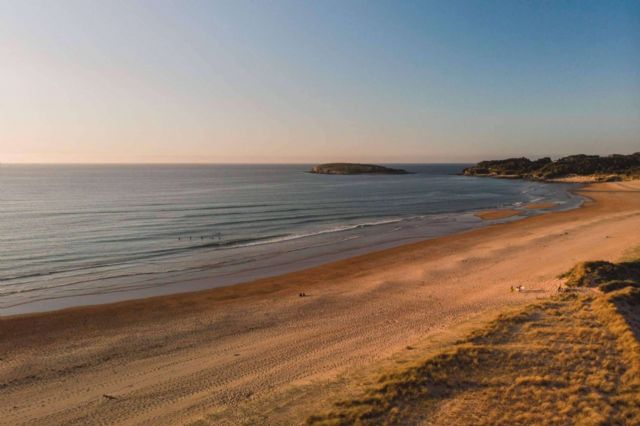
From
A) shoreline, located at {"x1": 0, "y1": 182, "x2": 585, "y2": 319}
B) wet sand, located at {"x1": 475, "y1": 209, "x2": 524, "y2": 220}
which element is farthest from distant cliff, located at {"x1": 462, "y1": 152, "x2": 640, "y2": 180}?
shoreline, located at {"x1": 0, "y1": 182, "x2": 585, "y2": 319}

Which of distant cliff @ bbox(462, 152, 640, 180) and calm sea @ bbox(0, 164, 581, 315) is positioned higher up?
distant cliff @ bbox(462, 152, 640, 180)

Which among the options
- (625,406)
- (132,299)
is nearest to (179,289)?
(132,299)

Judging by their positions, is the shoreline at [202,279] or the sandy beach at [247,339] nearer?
the sandy beach at [247,339]

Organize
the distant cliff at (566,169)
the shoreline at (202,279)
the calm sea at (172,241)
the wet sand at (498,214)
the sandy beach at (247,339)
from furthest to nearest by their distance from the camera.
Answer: the distant cliff at (566,169), the wet sand at (498,214), the calm sea at (172,241), the shoreline at (202,279), the sandy beach at (247,339)

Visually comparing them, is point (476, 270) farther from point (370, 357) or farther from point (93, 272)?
point (93, 272)

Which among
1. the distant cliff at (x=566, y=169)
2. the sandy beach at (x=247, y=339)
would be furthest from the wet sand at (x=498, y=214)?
the distant cliff at (x=566, y=169)

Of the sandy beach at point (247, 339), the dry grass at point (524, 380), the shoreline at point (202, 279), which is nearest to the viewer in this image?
the dry grass at point (524, 380)

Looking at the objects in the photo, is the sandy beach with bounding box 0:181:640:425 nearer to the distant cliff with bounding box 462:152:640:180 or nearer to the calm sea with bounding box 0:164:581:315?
the calm sea with bounding box 0:164:581:315

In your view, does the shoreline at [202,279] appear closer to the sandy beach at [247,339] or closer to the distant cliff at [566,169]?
the sandy beach at [247,339]
